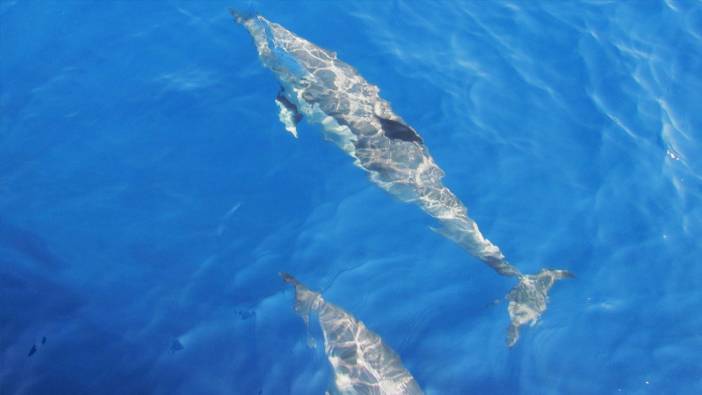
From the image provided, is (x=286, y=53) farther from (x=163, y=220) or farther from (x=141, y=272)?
(x=141, y=272)

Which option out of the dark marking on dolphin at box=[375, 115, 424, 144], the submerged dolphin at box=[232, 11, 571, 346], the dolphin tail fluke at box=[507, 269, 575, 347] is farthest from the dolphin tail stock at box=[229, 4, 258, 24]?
the dolphin tail fluke at box=[507, 269, 575, 347]

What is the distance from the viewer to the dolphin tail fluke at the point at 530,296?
6496 mm

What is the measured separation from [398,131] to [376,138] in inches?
14.1

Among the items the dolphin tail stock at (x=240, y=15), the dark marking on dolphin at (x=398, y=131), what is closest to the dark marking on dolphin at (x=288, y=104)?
the dark marking on dolphin at (x=398, y=131)

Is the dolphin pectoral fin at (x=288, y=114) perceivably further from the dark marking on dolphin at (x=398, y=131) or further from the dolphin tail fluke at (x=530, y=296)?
the dolphin tail fluke at (x=530, y=296)

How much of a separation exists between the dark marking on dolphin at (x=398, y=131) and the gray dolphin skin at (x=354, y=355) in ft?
8.06

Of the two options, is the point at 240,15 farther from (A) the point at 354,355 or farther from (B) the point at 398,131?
(A) the point at 354,355

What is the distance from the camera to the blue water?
6172 millimetres

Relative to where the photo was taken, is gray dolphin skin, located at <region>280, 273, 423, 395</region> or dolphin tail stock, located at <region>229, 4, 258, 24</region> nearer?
gray dolphin skin, located at <region>280, 273, 423, 395</region>

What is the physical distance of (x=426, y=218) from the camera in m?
7.09

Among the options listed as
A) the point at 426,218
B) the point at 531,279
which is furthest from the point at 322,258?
the point at 531,279

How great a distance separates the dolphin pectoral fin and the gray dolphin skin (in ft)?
8.50

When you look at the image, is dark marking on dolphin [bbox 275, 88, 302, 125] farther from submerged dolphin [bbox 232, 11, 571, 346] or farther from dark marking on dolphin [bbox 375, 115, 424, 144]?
dark marking on dolphin [bbox 375, 115, 424, 144]

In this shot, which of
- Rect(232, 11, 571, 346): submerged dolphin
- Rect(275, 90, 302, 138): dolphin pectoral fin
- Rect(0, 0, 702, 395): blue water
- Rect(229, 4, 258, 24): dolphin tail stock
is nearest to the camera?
Rect(0, 0, 702, 395): blue water
